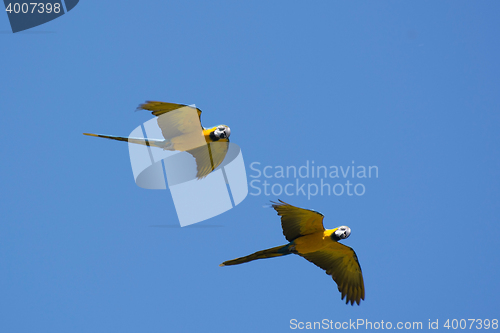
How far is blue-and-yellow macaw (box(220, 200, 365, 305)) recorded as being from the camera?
37.5 ft

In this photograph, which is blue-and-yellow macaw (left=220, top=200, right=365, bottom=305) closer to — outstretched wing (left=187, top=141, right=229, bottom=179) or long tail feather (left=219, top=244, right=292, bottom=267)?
long tail feather (left=219, top=244, right=292, bottom=267)

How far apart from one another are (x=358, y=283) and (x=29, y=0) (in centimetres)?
1005

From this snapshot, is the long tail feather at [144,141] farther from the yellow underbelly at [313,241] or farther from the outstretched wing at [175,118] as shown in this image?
the yellow underbelly at [313,241]

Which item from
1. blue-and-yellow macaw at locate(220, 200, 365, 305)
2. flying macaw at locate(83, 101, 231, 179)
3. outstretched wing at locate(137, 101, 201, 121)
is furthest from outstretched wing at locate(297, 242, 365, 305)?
outstretched wing at locate(137, 101, 201, 121)

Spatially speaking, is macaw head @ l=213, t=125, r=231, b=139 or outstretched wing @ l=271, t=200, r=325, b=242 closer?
outstretched wing @ l=271, t=200, r=325, b=242

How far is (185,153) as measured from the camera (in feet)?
41.4

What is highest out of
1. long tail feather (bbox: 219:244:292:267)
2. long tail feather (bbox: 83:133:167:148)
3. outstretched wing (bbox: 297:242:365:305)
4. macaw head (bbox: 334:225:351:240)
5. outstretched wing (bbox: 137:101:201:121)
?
outstretched wing (bbox: 137:101:201:121)

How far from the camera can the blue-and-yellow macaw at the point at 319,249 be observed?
11.4m

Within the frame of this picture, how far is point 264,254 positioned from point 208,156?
2591 millimetres

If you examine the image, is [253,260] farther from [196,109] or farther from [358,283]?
[196,109]

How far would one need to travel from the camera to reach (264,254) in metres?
11.8

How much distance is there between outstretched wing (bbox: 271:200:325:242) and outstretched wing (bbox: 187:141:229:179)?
6.92ft

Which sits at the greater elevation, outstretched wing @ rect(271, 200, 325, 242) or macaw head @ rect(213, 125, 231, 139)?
macaw head @ rect(213, 125, 231, 139)

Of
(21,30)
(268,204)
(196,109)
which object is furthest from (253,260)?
(21,30)
